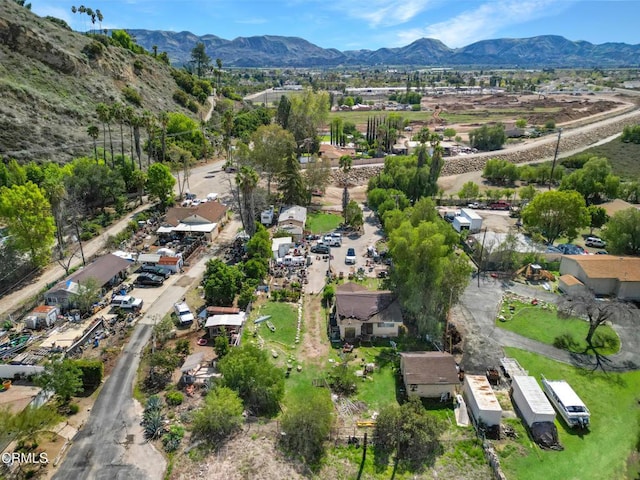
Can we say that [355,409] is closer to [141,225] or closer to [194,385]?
[194,385]

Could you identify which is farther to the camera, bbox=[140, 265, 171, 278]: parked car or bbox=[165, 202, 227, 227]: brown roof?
bbox=[165, 202, 227, 227]: brown roof

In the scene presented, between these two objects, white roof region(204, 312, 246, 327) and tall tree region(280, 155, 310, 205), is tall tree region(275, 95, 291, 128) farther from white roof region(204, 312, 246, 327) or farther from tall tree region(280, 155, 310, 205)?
white roof region(204, 312, 246, 327)

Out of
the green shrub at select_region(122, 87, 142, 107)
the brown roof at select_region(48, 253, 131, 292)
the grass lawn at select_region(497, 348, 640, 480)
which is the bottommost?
the grass lawn at select_region(497, 348, 640, 480)

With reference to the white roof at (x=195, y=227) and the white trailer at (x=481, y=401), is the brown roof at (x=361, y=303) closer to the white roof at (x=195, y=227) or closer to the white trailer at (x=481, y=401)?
the white trailer at (x=481, y=401)

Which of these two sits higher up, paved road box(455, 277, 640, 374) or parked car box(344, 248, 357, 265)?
parked car box(344, 248, 357, 265)

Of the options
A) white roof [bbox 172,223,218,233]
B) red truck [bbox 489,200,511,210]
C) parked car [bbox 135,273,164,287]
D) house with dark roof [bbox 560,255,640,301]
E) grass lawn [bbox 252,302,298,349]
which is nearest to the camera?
grass lawn [bbox 252,302,298,349]

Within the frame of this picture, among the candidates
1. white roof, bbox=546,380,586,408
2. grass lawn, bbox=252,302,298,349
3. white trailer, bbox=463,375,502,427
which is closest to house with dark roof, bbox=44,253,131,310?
grass lawn, bbox=252,302,298,349
